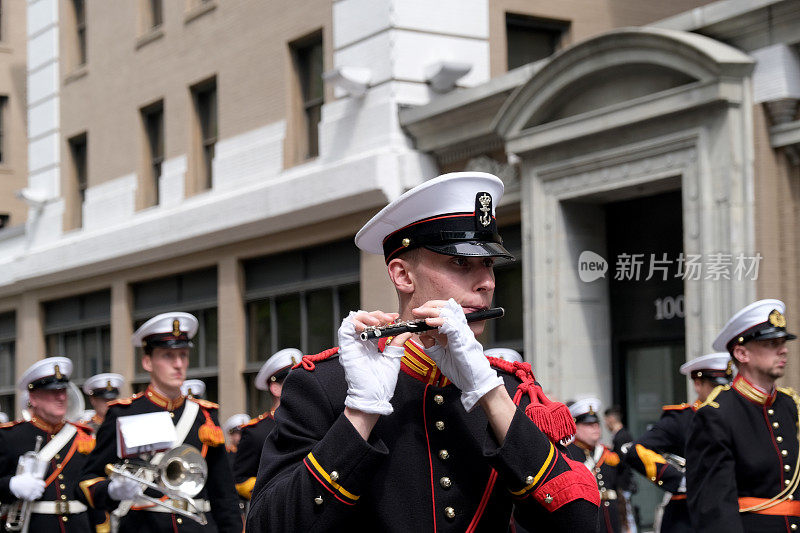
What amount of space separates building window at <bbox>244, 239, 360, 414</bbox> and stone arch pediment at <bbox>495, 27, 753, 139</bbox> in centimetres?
419

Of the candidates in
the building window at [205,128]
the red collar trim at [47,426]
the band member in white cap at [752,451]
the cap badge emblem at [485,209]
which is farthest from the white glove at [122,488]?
the building window at [205,128]

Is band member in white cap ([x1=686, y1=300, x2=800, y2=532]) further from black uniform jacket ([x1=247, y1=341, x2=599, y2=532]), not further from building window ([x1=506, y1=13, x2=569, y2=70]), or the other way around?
building window ([x1=506, y1=13, x2=569, y2=70])

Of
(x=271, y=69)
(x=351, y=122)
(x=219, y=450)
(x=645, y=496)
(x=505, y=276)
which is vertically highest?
(x=271, y=69)

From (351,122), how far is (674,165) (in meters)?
5.71

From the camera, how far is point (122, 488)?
8.51m

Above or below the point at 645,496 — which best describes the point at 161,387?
above

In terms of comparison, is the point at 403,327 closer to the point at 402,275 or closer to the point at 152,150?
the point at 402,275

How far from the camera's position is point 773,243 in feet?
42.1

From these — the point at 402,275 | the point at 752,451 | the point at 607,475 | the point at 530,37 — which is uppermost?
the point at 530,37

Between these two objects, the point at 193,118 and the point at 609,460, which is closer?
the point at 609,460

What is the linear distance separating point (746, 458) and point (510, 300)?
9.21m

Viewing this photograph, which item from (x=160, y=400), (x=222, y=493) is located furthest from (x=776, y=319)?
(x=160, y=400)

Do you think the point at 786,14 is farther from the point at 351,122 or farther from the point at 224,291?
the point at 224,291

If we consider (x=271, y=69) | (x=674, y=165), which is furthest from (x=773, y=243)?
(x=271, y=69)
